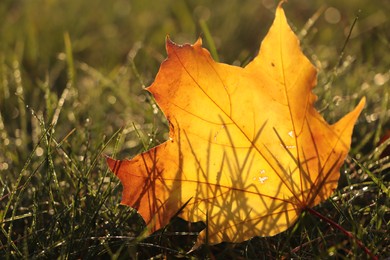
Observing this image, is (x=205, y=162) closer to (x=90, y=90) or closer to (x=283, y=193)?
(x=283, y=193)

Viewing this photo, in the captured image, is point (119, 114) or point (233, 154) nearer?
point (233, 154)

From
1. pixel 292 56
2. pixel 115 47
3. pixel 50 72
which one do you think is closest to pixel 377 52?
pixel 115 47

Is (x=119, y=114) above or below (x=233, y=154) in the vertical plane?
above
